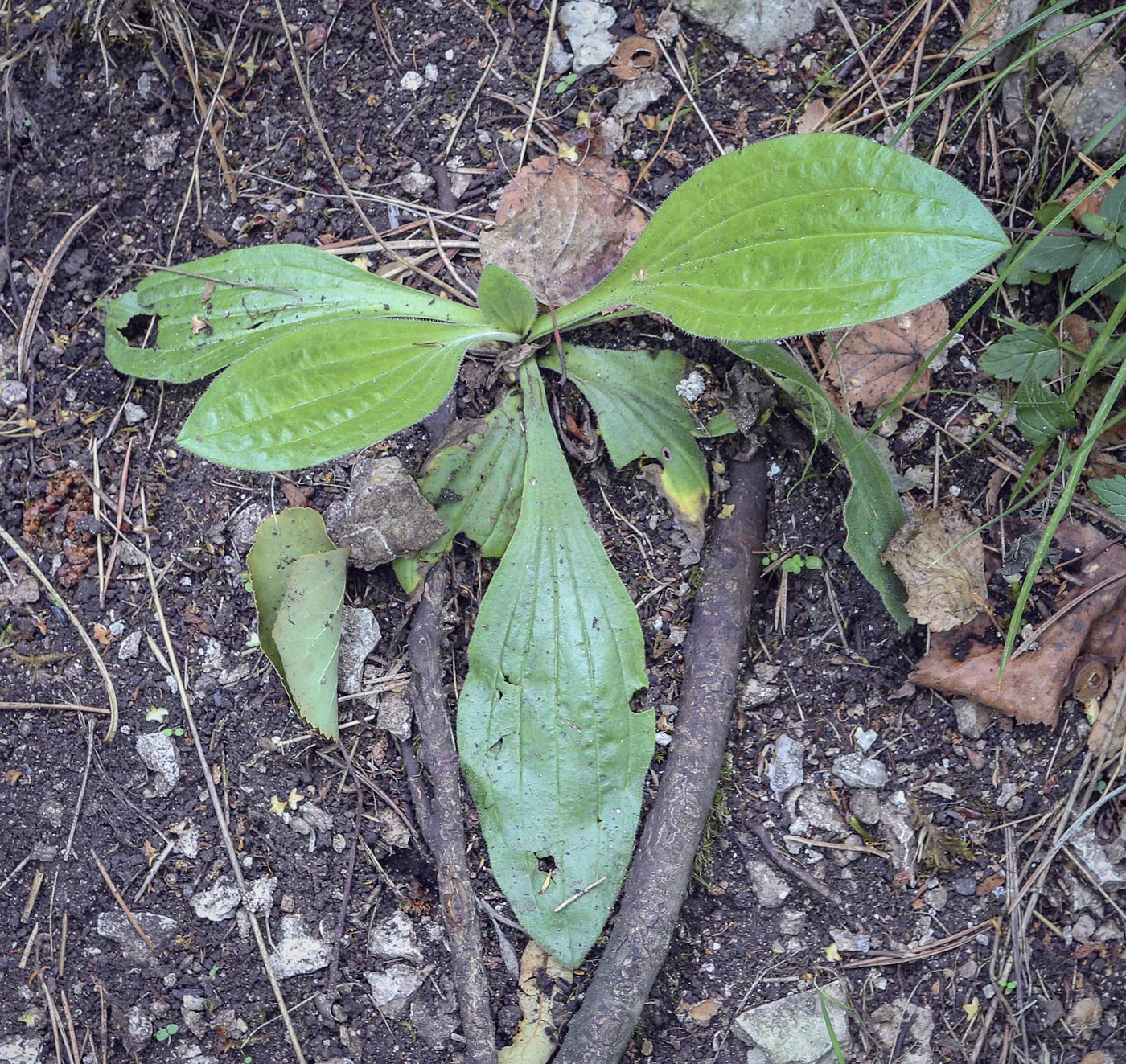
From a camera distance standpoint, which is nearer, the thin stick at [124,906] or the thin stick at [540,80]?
the thin stick at [124,906]

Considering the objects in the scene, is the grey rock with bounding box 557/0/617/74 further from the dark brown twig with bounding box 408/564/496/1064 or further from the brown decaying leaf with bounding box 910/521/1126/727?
the brown decaying leaf with bounding box 910/521/1126/727

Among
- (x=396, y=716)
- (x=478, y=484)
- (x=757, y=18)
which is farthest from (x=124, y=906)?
(x=757, y=18)

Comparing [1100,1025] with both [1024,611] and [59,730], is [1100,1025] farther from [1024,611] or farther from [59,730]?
→ [59,730]

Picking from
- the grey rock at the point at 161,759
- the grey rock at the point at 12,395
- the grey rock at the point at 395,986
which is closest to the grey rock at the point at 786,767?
the grey rock at the point at 395,986

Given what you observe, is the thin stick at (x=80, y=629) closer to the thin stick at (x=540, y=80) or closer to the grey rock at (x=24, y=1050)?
the grey rock at (x=24, y=1050)

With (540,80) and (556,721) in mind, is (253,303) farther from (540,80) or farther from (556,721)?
(556,721)

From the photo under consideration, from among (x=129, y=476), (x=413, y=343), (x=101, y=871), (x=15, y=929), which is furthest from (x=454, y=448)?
(x=15, y=929)

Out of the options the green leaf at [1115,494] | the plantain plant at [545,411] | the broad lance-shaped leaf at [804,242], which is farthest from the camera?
the green leaf at [1115,494]

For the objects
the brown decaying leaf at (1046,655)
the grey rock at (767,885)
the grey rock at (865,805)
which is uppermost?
the brown decaying leaf at (1046,655)
